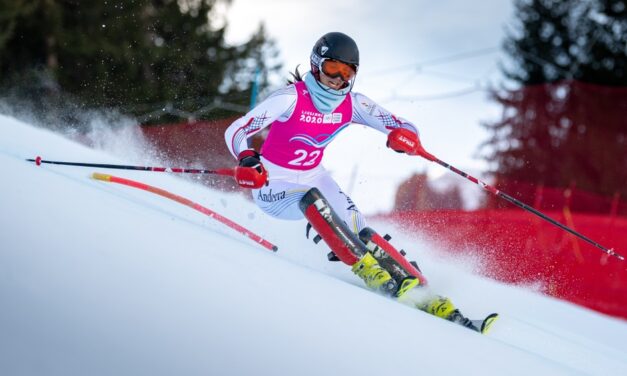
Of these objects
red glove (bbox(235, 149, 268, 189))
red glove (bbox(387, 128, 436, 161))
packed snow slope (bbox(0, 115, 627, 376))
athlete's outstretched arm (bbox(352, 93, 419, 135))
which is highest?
athlete's outstretched arm (bbox(352, 93, 419, 135))

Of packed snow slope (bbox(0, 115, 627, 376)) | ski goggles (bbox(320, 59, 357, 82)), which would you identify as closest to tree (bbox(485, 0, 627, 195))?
ski goggles (bbox(320, 59, 357, 82))

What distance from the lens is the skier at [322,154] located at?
12.6ft

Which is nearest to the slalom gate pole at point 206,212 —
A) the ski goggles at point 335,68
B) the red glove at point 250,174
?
the red glove at point 250,174

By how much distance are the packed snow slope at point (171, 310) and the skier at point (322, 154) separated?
0.61 m

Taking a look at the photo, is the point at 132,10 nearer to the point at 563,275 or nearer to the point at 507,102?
the point at 507,102

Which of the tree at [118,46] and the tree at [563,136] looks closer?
the tree at [563,136]

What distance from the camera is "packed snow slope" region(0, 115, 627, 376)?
6.76ft

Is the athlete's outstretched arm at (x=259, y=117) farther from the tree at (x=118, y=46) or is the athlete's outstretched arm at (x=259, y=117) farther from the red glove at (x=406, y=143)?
the tree at (x=118, y=46)

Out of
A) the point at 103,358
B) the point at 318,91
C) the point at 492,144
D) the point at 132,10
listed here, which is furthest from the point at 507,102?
the point at 132,10

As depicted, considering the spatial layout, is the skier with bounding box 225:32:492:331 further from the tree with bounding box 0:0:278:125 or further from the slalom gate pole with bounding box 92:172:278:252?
the tree with bounding box 0:0:278:125

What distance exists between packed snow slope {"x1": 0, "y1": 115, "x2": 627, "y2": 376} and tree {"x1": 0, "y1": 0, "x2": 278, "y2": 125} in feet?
54.4

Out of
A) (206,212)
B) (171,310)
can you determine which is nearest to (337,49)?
(206,212)

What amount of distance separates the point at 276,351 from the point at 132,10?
21.8m

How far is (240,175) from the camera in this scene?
3.79 m
